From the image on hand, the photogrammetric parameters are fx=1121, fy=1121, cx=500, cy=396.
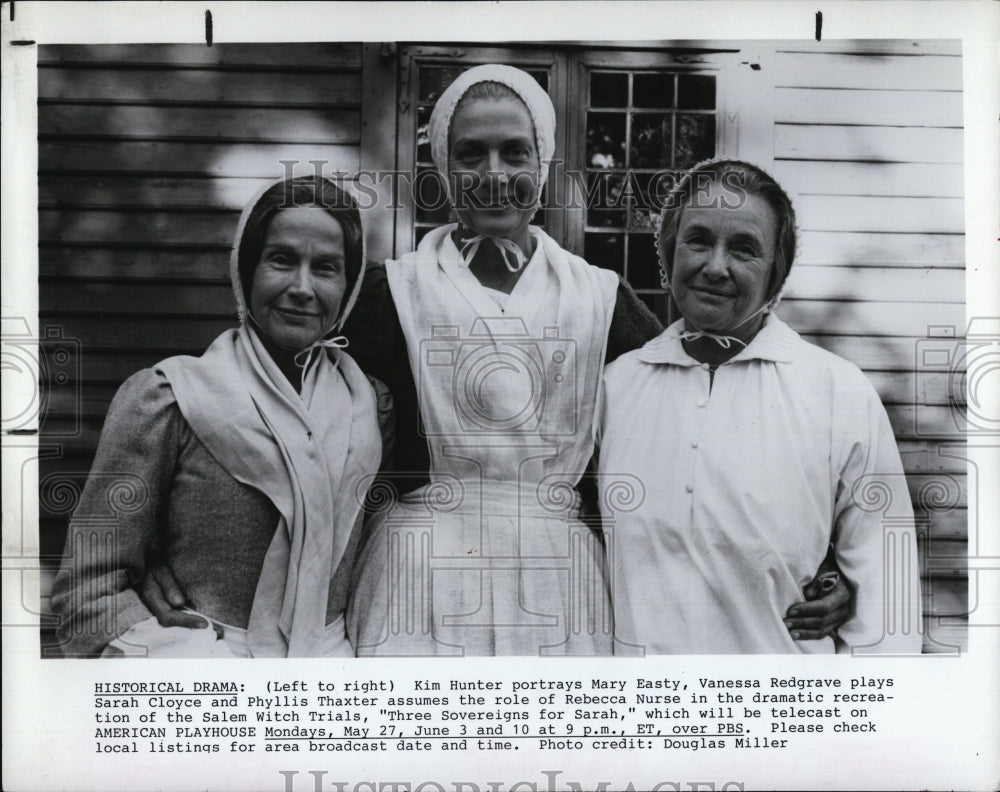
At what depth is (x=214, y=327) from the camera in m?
4.36

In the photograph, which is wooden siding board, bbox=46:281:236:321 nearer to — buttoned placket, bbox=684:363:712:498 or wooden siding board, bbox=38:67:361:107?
wooden siding board, bbox=38:67:361:107

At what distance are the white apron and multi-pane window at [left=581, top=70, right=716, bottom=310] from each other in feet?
1.26

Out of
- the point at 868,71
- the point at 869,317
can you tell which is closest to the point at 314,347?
the point at 869,317

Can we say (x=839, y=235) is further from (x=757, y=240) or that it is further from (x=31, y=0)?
(x=31, y=0)

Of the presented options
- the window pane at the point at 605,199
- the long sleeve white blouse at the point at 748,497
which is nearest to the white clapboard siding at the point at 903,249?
the long sleeve white blouse at the point at 748,497

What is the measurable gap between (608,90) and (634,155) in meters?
0.27

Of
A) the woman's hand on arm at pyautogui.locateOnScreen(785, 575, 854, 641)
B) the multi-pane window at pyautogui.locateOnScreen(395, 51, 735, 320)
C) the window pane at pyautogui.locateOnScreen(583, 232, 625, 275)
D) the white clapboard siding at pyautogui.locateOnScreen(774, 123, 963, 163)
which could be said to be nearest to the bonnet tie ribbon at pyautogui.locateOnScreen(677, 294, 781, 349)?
the multi-pane window at pyautogui.locateOnScreen(395, 51, 735, 320)

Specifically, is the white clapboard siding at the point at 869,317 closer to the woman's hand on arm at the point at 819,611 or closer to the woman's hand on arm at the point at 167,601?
the woman's hand on arm at the point at 819,611

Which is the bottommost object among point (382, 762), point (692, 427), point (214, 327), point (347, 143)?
point (382, 762)

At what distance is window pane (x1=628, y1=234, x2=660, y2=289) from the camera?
14.4 feet

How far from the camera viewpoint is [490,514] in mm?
4301

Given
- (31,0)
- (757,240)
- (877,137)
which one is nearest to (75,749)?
(31,0)

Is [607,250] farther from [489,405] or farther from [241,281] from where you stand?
[241,281]

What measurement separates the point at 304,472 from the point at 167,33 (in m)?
1.80
